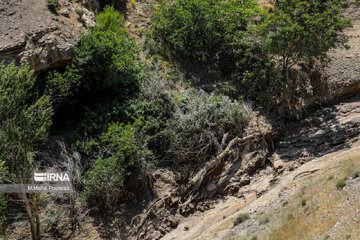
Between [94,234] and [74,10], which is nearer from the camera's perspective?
[94,234]

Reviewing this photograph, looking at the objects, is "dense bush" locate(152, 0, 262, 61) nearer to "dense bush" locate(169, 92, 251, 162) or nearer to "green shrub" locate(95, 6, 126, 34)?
"green shrub" locate(95, 6, 126, 34)

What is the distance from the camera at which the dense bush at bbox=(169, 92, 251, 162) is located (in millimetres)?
13781

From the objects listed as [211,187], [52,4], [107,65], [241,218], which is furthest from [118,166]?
[52,4]

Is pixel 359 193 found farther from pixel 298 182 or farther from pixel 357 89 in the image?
pixel 357 89

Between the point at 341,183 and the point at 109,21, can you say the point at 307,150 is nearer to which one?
the point at 341,183

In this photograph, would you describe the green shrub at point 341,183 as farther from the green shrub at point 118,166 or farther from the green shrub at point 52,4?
the green shrub at point 52,4

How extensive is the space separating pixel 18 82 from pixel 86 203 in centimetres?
489

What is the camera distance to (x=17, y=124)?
388 inches

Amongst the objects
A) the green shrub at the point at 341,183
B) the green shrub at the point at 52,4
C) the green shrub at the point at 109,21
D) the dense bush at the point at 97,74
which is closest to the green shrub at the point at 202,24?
the green shrub at the point at 109,21

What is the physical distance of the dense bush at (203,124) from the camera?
13.8m

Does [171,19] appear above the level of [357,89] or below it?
above

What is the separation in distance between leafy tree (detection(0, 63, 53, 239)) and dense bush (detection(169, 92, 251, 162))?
5.32 meters

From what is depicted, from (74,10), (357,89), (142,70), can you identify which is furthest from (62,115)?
(357,89)

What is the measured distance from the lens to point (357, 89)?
15.6 meters
